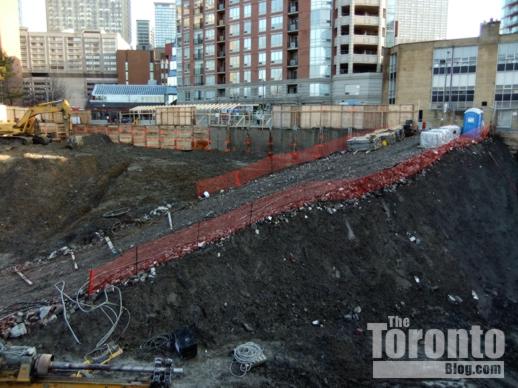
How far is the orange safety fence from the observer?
2523 centimetres

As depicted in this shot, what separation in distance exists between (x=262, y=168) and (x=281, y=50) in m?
44.6

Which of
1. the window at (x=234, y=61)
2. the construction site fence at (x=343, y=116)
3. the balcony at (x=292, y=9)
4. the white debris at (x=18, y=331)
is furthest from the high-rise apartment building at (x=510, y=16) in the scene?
the white debris at (x=18, y=331)

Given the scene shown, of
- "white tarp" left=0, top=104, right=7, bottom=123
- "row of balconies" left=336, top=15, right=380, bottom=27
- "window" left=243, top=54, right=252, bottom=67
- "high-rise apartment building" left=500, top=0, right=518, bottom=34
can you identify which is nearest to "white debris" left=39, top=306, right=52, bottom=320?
"white tarp" left=0, top=104, right=7, bottom=123

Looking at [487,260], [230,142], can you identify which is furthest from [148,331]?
[230,142]

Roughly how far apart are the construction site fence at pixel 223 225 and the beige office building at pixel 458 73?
3227 cm

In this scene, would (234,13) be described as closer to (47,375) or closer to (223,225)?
(223,225)

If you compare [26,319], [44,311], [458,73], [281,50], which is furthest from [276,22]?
[26,319]

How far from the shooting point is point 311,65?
6581 cm

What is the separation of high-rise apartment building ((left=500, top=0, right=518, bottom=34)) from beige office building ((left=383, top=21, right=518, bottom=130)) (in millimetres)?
72705

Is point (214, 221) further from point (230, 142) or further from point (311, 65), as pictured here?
point (311, 65)

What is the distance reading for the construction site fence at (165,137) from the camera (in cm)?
4534

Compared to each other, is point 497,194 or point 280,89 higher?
point 280,89

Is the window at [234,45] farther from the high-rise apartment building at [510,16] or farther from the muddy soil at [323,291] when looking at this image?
the high-rise apartment building at [510,16]

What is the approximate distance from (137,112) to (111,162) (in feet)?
109
